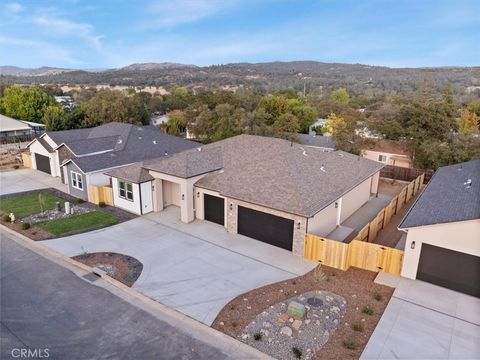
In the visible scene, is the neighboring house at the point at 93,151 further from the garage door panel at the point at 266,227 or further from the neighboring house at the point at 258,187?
the garage door panel at the point at 266,227

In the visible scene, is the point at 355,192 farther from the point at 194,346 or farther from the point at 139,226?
the point at 194,346

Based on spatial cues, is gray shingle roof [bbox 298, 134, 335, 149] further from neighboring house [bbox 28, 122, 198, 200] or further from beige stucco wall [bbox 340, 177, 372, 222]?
neighboring house [bbox 28, 122, 198, 200]

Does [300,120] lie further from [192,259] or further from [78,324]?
[78,324]

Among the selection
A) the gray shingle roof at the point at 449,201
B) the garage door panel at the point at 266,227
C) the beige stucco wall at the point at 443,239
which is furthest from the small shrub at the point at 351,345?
the garage door panel at the point at 266,227

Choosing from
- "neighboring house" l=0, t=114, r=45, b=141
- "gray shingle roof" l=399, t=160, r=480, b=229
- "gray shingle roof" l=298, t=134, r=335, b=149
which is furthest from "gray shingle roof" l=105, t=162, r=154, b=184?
"neighboring house" l=0, t=114, r=45, b=141

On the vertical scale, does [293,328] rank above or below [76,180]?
below

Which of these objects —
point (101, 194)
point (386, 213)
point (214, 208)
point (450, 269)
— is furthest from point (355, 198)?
point (101, 194)
